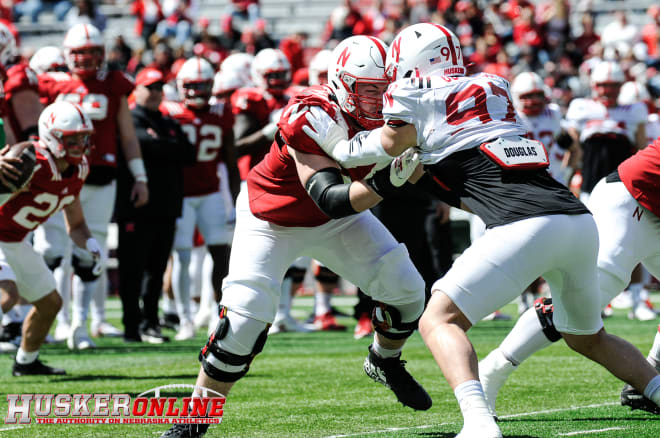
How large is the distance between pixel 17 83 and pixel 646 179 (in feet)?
16.1

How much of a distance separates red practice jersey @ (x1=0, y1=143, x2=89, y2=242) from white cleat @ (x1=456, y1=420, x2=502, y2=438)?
141 inches

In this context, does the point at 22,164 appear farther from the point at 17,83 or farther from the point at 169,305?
the point at 169,305

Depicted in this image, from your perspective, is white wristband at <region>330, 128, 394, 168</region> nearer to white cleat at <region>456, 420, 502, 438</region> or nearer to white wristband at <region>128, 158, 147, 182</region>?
white cleat at <region>456, 420, 502, 438</region>

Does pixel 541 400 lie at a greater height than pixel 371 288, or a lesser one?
A: lesser

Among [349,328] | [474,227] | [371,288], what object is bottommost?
[349,328]

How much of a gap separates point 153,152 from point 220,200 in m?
0.76

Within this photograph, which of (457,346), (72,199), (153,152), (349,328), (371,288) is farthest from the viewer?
(349,328)

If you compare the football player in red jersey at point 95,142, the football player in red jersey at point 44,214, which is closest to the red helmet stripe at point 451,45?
the football player in red jersey at point 44,214

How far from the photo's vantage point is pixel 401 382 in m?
4.80

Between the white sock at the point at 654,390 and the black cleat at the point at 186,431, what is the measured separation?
5.91 feet

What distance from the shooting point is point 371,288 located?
4.61 m

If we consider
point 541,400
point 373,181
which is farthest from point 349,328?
point 373,181

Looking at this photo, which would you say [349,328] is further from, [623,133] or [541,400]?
[541,400]

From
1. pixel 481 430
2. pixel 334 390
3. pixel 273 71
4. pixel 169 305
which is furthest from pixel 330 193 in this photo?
pixel 169 305
